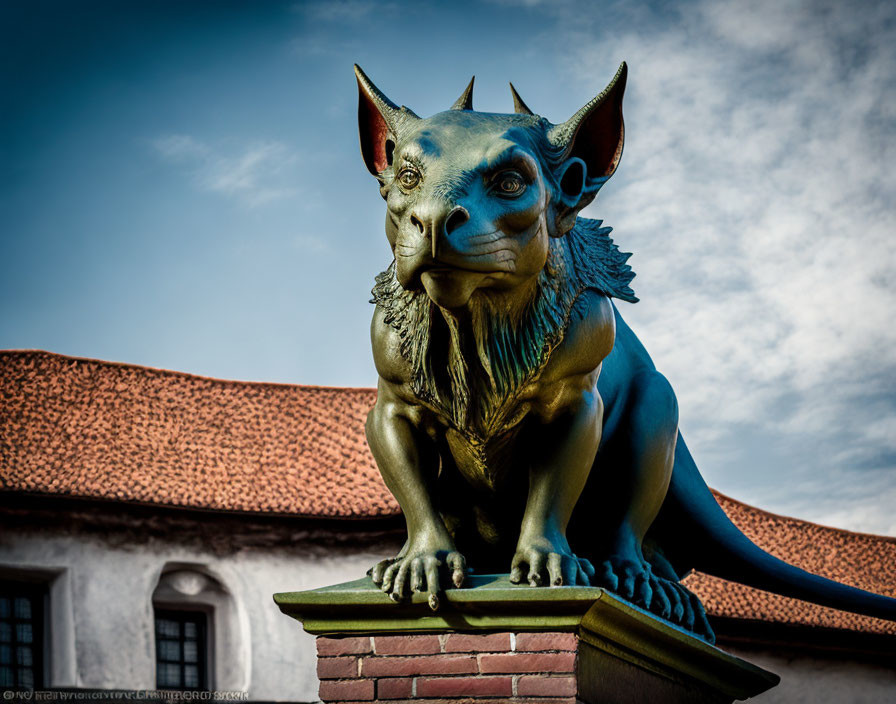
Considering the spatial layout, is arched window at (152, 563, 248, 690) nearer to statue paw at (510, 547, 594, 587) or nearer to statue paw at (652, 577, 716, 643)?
statue paw at (652, 577, 716, 643)

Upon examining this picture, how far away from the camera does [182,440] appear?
17.3 m

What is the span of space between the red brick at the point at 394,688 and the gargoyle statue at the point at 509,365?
0.86 feet

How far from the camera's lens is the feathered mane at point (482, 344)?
338 centimetres

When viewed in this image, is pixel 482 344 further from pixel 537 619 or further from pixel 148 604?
pixel 148 604

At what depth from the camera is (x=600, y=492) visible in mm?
4133

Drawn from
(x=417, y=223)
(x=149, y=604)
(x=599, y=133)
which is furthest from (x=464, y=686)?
(x=149, y=604)

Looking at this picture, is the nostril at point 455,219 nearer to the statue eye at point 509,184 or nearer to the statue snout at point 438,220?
the statue snout at point 438,220

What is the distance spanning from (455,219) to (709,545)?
200 cm

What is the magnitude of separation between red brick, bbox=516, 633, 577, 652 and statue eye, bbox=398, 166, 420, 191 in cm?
124

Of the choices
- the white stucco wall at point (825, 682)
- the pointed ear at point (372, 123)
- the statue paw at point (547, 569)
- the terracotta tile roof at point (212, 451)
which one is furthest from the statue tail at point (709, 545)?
the white stucco wall at point (825, 682)

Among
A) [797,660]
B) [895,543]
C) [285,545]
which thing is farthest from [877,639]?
[285,545]

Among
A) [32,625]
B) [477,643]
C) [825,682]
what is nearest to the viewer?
[477,643]

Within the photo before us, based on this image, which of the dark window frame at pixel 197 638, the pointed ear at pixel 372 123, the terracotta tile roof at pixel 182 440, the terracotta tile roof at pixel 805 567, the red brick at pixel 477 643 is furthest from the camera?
the terracotta tile roof at pixel 805 567

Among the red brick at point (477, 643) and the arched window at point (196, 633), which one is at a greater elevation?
the arched window at point (196, 633)
